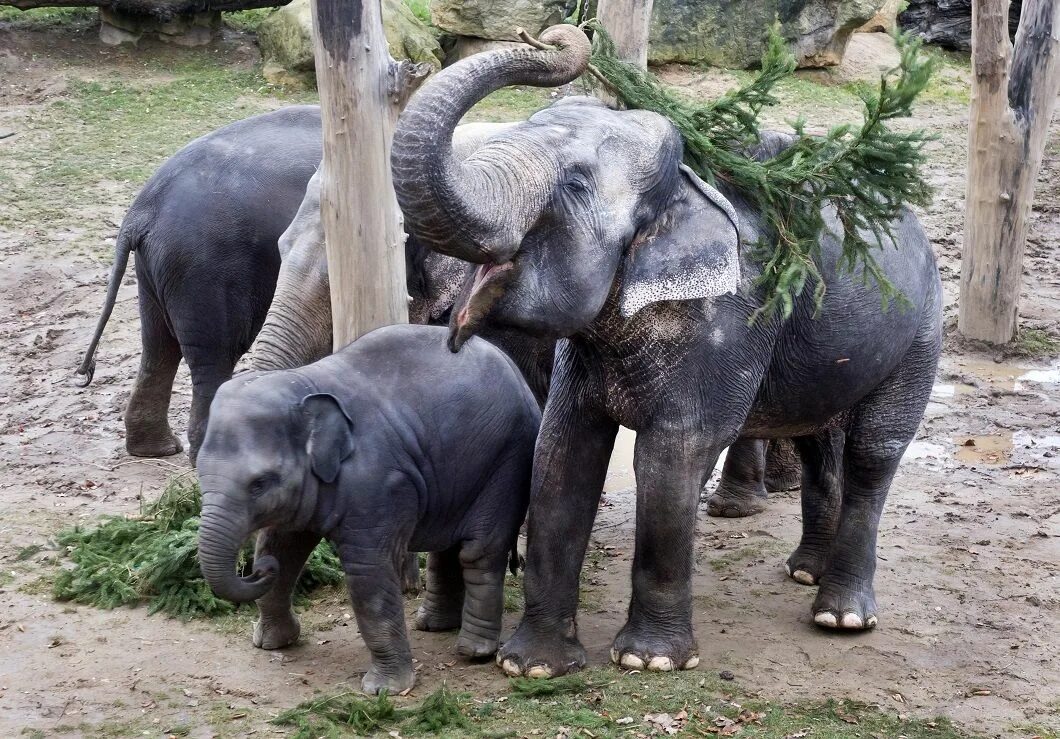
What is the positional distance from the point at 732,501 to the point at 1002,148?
365 cm

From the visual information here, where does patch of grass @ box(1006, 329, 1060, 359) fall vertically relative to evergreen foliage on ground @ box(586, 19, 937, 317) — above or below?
below

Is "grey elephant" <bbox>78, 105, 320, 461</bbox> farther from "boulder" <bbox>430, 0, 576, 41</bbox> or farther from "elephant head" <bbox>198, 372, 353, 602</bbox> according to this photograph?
"boulder" <bbox>430, 0, 576, 41</bbox>

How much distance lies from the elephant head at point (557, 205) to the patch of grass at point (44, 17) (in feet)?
35.0

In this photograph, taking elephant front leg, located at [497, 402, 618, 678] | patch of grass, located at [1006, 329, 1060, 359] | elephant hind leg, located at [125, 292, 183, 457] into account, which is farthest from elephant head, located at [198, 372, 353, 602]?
patch of grass, located at [1006, 329, 1060, 359]

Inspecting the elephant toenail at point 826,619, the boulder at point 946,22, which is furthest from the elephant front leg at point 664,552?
the boulder at point 946,22

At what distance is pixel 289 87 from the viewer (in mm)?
12836

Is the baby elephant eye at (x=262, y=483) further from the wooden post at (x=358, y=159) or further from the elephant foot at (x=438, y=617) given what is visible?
the elephant foot at (x=438, y=617)

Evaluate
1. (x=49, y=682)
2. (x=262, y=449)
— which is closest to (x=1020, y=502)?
(x=262, y=449)

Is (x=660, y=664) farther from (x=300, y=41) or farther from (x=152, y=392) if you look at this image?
(x=300, y=41)

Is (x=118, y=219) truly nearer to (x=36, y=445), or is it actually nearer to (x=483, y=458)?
(x=36, y=445)

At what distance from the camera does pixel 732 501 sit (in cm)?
650

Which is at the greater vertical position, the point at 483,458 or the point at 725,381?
the point at 725,381

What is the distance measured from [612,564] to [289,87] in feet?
26.7

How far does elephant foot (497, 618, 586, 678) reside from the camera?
466 cm
